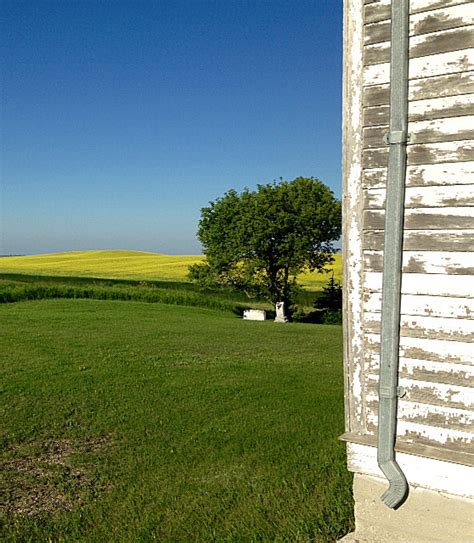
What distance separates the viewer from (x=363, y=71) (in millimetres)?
4891

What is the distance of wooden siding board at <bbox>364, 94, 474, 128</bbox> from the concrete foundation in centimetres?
301

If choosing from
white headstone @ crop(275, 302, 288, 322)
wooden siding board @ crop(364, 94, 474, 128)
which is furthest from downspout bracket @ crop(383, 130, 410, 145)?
white headstone @ crop(275, 302, 288, 322)

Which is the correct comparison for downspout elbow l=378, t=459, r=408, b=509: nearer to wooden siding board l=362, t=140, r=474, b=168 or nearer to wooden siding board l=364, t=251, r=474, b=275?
wooden siding board l=364, t=251, r=474, b=275

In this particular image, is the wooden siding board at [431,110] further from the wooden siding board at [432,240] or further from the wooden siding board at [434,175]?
the wooden siding board at [432,240]

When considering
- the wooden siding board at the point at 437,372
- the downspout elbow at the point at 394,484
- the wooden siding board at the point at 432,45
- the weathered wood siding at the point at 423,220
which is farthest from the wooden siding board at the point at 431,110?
the downspout elbow at the point at 394,484

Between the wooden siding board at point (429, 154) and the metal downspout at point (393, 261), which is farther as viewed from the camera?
the metal downspout at point (393, 261)

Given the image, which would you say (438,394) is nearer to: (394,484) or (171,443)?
(394,484)

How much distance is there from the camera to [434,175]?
4578 millimetres

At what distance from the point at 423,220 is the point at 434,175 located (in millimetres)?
360

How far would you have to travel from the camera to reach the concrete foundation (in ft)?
15.1

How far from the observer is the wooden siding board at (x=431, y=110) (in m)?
4.43

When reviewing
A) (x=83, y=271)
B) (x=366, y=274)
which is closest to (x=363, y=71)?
(x=366, y=274)

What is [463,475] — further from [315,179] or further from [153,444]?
[315,179]

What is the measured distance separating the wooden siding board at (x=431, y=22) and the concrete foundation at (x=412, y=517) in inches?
145
